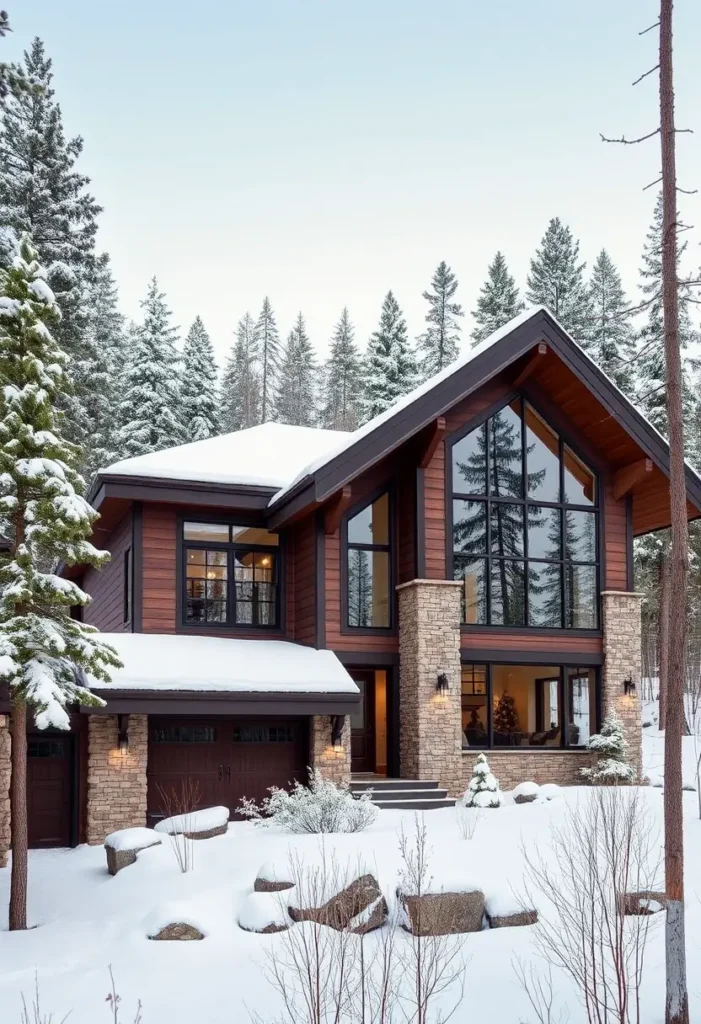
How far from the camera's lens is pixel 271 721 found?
17.3m

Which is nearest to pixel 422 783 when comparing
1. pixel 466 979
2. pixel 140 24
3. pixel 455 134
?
pixel 466 979

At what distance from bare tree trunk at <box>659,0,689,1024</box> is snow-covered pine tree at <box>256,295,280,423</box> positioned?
4726 cm

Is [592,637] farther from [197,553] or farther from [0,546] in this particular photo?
[0,546]

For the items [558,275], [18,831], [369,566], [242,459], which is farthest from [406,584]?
[558,275]

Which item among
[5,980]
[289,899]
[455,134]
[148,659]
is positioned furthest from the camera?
[455,134]

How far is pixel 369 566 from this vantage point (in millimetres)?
18734

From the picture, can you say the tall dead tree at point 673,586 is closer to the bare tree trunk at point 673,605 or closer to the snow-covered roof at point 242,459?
the bare tree trunk at point 673,605

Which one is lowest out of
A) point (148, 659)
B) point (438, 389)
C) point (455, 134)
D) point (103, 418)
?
point (148, 659)

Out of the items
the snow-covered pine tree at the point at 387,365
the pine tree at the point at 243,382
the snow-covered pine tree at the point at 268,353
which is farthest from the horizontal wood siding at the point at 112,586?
the snow-covered pine tree at the point at 268,353

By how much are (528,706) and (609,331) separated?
14.5 m

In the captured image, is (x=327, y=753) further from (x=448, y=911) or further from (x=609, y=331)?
(x=609, y=331)

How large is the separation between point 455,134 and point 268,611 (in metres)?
13.1

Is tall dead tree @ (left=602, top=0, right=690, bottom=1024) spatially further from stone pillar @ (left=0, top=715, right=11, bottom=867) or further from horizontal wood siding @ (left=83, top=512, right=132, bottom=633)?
horizontal wood siding @ (left=83, top=512, right=132, bottom=633)

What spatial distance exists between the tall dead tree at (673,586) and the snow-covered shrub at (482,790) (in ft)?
22.8
